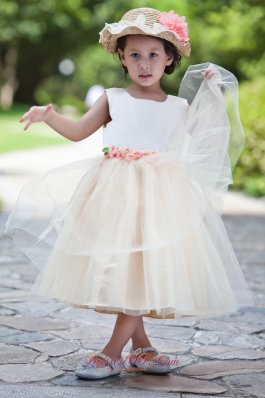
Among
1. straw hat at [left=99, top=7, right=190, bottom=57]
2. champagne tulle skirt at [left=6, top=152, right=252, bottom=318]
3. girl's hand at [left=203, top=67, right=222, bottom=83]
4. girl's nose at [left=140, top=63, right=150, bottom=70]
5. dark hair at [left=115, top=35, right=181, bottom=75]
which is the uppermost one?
straw hat at [left=99, top=7, right=190, bottom=57]

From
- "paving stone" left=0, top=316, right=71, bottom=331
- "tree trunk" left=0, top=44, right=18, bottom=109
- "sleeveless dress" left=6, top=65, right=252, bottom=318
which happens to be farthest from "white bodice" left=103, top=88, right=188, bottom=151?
"tree trunk" left=0, top=44, right=18, bottom=109

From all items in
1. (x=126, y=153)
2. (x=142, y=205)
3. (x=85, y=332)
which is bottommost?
(x=85, y=332)

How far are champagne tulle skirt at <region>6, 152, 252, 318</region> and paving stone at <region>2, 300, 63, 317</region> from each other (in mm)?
1248

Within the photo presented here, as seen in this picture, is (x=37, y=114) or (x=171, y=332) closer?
(x=37, y=114)

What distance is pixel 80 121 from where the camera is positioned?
3.54 metres

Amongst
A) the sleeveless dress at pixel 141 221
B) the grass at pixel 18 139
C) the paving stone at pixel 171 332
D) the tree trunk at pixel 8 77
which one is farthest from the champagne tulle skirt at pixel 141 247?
the tree trunk at pixel 8 77

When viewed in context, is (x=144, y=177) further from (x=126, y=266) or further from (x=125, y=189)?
(x=126, y=266)

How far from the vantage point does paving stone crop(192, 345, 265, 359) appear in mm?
3898

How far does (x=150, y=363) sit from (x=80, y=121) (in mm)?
1068

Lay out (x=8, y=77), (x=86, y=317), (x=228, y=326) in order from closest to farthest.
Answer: (x=228, y=326)
(x=86, y=317)
(x=8, y=77)

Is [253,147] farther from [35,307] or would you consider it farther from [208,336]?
[208,336]

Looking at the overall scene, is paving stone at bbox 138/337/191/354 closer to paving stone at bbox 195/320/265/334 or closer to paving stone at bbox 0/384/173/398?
paving stone at bbox 195/320/265/334

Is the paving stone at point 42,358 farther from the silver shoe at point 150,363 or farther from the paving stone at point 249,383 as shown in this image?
the paving stone at point 249,383

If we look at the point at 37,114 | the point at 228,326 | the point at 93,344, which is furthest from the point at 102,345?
the point at 37,114
